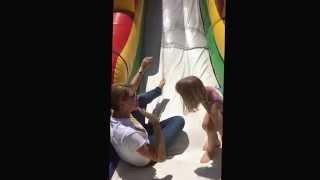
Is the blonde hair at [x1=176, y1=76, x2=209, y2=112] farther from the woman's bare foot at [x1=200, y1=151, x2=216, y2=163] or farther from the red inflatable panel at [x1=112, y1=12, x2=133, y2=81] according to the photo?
the red inflatable panel at [x1=112, y1=12, x2=133, y2=81]

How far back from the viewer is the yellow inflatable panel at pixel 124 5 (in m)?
2.61

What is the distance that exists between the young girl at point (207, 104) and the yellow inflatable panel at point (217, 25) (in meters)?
0.18

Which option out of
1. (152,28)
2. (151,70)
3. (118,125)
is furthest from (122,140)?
(152,28)

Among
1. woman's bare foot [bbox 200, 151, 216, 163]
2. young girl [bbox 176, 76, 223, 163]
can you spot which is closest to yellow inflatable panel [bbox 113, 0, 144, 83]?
young girl [bbox 176, 76, 223, 163]

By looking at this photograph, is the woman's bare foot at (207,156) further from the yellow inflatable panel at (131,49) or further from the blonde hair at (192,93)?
the yellow inflatable panel at (131,49)

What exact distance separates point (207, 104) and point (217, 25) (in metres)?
0.38

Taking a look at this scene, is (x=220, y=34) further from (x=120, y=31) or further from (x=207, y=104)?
(x=120, y=31)

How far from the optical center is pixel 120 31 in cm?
259

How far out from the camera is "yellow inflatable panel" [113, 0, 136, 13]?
261 centimetres

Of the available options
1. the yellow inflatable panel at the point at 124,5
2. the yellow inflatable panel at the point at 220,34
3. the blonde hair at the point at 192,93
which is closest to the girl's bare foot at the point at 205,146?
the blonde hair at the point at 192,93

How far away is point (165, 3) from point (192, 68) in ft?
1.37

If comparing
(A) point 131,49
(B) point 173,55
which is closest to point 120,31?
(A) point 131,49

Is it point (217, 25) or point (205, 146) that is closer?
point (205, 146)

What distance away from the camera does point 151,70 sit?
2613 mm
